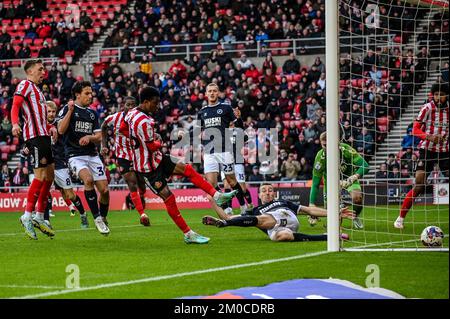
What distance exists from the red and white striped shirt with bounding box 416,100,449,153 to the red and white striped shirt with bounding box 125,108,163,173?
432cm

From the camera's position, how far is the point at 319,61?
2836 cm

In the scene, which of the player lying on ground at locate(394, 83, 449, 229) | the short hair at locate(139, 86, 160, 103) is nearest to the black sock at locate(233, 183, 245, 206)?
the player lying on ground at locate(394, 83, 449, 229)

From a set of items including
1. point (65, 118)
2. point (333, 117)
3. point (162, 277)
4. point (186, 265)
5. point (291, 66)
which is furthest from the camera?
point (291, 66)

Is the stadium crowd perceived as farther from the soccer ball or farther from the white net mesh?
the soccer ball

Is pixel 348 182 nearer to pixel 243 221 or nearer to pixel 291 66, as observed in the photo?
pixel 243 221

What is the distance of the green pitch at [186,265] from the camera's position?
781 centimetres

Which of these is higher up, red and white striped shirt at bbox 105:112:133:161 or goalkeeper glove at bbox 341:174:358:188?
red and white striped shirt at bbox 105:112:133:161

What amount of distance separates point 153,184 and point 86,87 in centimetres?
334

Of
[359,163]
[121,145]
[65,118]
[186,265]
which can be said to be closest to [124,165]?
[121,145]

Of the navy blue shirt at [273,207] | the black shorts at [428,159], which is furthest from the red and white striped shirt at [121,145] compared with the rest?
the black shorts at [428,159]

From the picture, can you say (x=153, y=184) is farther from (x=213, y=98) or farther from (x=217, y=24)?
(x=217, y=24)

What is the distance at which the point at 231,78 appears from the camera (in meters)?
29.4

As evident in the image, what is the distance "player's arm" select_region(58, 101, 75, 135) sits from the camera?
13.6 m

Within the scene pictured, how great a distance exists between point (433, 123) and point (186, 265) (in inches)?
228
